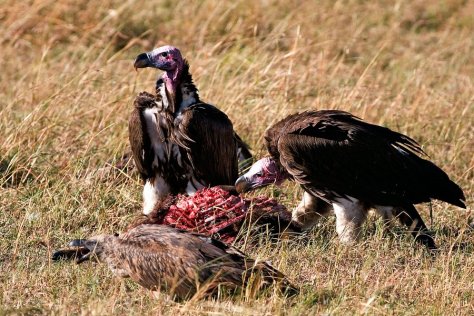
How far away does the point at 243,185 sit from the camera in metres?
6.50

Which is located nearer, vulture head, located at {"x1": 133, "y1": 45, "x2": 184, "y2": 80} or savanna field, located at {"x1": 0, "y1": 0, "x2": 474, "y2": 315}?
savanna field, located at {"x1": 0, "y1": 0, "x2": 474, "y2": 315}

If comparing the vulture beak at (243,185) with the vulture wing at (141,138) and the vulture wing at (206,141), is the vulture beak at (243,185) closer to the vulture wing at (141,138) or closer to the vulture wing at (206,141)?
the vulture wing at (206,141)

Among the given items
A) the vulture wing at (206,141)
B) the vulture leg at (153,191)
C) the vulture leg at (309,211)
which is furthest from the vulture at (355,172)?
the vulture leg at (153,191)

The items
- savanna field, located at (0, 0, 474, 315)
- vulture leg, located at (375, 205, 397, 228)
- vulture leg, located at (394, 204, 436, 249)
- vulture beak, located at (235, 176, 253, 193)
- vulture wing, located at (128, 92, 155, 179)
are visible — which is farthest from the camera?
vulture wing, located at (128, 92, 155, 179)

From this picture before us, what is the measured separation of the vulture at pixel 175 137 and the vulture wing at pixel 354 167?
0.55 m

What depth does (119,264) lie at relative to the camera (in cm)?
521

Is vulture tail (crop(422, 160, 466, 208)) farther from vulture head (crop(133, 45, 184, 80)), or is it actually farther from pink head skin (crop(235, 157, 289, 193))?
vulture head (crop(133, 45, 184, 80))

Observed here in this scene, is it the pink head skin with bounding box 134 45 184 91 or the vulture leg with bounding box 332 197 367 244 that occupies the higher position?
the pink head skin with bounding box 134 45 184 91

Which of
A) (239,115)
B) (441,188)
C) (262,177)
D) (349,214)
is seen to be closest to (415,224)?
(441,188)

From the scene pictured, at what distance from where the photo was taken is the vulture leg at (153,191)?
661 cm

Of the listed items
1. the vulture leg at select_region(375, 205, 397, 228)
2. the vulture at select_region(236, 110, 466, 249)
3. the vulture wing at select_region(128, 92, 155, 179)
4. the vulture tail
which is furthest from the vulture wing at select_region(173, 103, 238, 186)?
the vulture tail

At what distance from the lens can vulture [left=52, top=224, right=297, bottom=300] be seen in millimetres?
4906

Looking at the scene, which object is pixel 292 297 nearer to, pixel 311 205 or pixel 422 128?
pixel 311 205

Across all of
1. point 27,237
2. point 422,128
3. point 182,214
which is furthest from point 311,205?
point 422,128
